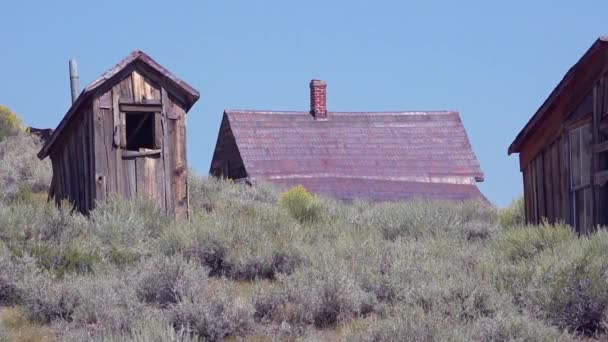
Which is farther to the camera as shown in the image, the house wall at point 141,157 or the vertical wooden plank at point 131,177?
the vertical wooden plank at point 131,177

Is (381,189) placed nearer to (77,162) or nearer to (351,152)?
(351,152)

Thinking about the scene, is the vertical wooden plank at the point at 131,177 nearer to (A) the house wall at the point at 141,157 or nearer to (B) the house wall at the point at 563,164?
(A) the house wall at the point at 141,157

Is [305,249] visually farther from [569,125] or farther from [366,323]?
[569,125]

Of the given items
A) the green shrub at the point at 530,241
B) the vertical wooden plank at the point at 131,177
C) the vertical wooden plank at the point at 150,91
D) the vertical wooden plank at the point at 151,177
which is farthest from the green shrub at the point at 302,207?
the green shrub at the point at 530,241

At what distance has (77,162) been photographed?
16.3m

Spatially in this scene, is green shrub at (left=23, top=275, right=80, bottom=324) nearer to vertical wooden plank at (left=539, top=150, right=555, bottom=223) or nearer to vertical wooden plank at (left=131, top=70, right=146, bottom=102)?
vertical wooden plank at (left=131, top=70, right=146, bottom=102)

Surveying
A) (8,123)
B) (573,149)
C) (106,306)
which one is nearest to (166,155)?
(573,149)

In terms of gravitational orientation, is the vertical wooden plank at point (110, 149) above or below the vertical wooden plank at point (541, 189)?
above

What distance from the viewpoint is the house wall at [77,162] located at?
1583 cm

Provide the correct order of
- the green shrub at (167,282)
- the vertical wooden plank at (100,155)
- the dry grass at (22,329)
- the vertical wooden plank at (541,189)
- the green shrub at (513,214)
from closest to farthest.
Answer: the dry grass at (22,329) < the green shrub at (167,282) < the vertical wooden plank at (100,155) < the vertical wooden plank at (541,189) < the green shrub at (513,214)

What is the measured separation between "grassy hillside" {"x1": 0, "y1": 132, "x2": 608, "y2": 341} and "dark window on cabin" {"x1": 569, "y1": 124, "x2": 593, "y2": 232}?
1.07 m

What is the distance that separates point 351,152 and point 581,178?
1631 centimetres

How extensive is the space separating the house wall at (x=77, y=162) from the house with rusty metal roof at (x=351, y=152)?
1132cm

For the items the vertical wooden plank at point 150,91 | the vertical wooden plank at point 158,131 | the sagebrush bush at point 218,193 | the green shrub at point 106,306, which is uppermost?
the vertical wooden plank at point 150,91
